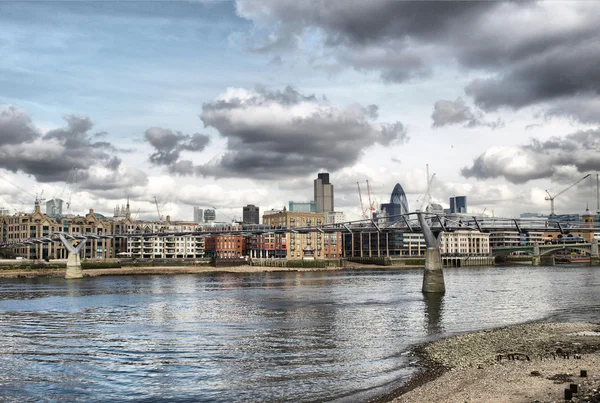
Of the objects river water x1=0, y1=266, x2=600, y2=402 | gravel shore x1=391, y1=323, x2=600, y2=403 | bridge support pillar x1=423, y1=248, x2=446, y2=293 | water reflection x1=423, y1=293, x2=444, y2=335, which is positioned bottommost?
water reflection x1=423, y1=293, x2=444, y2=335

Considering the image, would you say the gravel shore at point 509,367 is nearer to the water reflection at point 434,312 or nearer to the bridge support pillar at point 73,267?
the water reflection at point 434,312

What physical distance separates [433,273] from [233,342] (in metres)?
42.2

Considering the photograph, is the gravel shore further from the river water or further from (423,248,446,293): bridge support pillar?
(423,248,446,293): bridge support pillar

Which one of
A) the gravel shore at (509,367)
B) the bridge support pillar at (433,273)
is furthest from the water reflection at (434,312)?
the gravel shore at (509,367)

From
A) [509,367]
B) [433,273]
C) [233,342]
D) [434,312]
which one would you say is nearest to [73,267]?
[433,273]

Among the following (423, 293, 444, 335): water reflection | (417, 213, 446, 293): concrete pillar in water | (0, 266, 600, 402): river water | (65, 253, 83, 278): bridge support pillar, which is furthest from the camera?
(65, 253, 83, 278): bridge support pillar

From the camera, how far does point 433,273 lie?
7494 centimetres

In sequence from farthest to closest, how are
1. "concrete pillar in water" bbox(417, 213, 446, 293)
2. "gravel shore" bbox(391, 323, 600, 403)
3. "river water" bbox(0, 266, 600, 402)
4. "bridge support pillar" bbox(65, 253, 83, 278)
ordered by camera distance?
"bridge support pillar" bbox(65, 253, 83, 278) < "concrete pillar in water" bbox(417, 213, 446, 293) < "river water" bbox(0, 266, 600, 402) < "gravel shore" bbox(391, 323, 600, 403)

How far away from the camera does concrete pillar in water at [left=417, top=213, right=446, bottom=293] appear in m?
73.1

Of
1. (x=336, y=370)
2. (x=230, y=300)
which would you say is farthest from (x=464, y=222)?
(x=336, y=370)

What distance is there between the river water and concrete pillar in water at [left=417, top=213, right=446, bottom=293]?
236 cm

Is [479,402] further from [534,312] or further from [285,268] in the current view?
[285,268]

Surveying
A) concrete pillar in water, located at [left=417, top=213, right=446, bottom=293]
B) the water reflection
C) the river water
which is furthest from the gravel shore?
concrete pillar in water, located at [left=417, top=213, right=446, bottom=293]

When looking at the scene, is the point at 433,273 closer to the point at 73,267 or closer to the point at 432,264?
the point at 432,264
